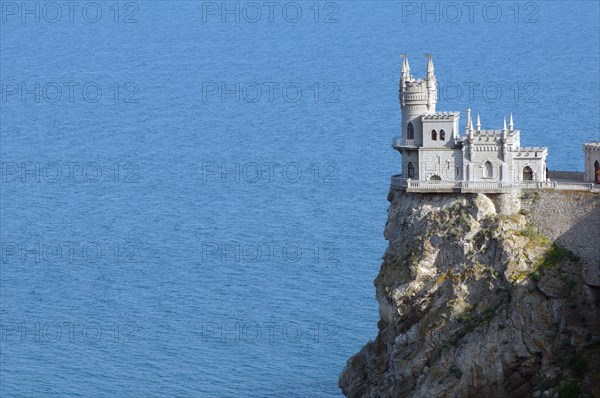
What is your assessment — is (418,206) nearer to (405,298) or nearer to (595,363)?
(405,298)

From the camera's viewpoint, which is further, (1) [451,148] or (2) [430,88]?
(2) [430,88]

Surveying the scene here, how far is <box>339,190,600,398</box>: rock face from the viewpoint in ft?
430

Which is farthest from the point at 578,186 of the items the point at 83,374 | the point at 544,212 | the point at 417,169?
the point at 83,374

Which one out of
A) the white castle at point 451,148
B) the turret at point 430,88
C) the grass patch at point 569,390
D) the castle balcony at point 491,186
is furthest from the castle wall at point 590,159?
the grass patch at point 569,390

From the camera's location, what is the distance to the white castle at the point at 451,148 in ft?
449

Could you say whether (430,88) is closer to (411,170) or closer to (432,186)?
(411,170)

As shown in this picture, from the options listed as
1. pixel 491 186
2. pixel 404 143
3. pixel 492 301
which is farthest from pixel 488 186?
pixel 492 301

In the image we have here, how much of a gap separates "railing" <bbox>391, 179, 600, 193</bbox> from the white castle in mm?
361

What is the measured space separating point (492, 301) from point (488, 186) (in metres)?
7.98

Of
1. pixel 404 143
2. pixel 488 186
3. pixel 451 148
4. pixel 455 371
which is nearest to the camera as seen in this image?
pixel 455 371

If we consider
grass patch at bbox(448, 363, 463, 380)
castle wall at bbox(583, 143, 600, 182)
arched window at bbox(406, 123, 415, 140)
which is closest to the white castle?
arched window at bbox(406, 123, 415, 140)

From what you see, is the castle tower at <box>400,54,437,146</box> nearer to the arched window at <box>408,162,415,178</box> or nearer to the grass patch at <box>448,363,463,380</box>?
Result: the arched window at <box>408,162,415,178</box>

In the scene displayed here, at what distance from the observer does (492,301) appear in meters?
133

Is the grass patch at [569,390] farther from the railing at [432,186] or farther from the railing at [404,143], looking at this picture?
the railing at [404,143]
